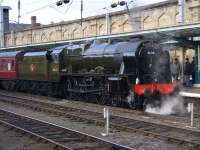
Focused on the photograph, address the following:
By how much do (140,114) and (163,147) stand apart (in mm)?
6005

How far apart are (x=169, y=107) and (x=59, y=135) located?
22.3 ft

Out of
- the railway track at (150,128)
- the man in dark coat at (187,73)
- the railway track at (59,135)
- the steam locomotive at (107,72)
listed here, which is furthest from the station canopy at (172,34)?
the railway track at (59,135)

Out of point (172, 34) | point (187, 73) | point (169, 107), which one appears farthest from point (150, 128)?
point (187, 73)

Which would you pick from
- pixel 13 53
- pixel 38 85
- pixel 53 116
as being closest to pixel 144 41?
pixel 53 116

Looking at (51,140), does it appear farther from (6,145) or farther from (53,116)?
(53,116)

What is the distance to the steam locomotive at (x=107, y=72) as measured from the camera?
17672mm

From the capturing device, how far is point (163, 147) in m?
10.5

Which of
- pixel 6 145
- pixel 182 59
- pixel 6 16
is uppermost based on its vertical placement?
pixel 6 16

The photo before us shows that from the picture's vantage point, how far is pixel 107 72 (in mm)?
19094

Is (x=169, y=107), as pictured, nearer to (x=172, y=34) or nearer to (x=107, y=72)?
(x=107, y=72)

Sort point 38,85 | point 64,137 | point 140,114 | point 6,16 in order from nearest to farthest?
point 64,137 → point 140,114 → point 38,85 → point 6,16

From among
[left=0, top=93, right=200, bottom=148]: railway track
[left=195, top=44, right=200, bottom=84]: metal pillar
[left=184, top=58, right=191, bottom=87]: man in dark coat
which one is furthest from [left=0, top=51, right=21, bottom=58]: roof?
[left=0, top=93, right=200, bottom=148]: railway track

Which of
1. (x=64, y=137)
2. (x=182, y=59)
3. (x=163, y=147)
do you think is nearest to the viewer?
(x=163, y=147)

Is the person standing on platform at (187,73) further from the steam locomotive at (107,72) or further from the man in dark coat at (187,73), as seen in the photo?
the steam locomotive at (107,72)
